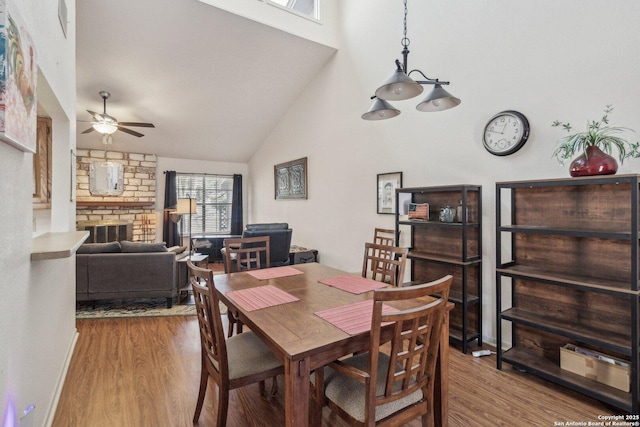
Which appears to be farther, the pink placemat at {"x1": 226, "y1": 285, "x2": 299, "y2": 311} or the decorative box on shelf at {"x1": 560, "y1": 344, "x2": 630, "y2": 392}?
the decorative box on shelf at {"x1": 560, "y1": 344, "x2": 630, "y2": 392}

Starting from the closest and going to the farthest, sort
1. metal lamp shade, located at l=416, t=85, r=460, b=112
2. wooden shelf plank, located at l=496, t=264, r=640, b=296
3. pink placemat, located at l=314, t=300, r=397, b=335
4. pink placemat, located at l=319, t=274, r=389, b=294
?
pink placemat, located at l=314, t=300, r=397, b=335, wooden shelf plank, located at l=496, t=264, r=640, b=296, pink placemat, located at l=319, t=274, r=389, b=294, metal lamp shade, located at l=416, t=85, r=460, b=112

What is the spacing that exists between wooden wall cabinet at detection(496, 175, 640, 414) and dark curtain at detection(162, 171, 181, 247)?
645cm

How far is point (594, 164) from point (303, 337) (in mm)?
2058

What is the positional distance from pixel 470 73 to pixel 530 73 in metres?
0.53

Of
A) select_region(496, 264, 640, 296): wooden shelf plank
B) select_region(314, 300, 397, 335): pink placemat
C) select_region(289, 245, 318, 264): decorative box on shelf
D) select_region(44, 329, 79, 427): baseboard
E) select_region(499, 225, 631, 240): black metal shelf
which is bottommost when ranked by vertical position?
select_region(44, 329, 79, 427): baseboard

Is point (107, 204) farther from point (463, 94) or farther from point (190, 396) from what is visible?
point (463, 94)

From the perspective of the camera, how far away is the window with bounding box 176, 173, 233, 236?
7445 millimetres

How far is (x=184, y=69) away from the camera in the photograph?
4.55 meters

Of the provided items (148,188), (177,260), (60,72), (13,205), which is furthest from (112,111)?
(13,205)

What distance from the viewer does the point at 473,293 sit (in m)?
2.94

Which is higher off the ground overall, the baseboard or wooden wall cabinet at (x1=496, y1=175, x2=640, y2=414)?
wooden wall cabinet at (x1=496, y1=175, x2=640, y2=414)

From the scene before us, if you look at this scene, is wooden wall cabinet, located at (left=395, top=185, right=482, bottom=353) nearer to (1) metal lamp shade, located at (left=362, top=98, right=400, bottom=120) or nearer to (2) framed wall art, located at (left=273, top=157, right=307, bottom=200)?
(1) metal lamp shade, located at (left=362, top=98, right=400, bottom=120)

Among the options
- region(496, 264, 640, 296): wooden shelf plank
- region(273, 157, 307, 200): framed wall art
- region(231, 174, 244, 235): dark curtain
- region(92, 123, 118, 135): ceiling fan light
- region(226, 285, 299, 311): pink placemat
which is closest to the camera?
region(226, 285, 299, 311): pink placemat

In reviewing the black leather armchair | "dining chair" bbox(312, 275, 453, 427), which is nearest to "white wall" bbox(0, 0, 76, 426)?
"dining chair" bbox(312, 275, 453, 427)
